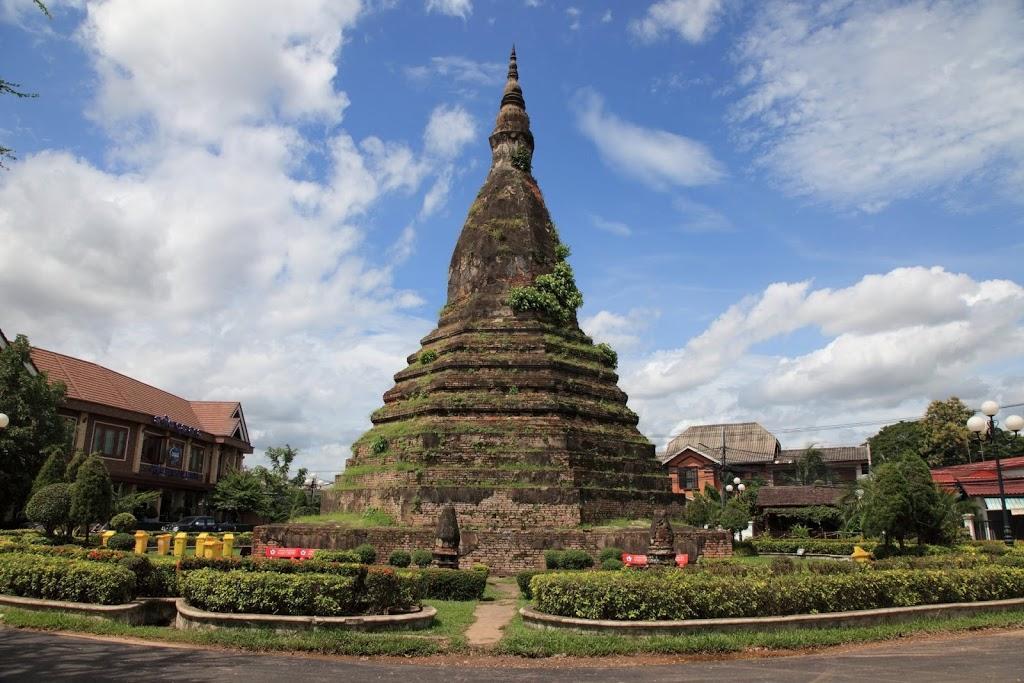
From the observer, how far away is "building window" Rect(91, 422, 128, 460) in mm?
37312

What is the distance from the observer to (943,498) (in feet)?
70.3

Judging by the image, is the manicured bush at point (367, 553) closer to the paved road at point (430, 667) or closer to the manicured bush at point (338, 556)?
the manicured bush at point (338, 556)


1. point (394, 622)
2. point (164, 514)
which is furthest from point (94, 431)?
point (394, 622)

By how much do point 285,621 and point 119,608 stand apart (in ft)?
8.64

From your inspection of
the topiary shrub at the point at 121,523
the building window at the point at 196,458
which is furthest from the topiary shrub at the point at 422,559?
the building window at the point at 196,458

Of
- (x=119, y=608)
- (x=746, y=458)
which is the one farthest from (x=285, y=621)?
(x=746, y=458)

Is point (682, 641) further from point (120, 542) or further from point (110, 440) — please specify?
point (110, 440)

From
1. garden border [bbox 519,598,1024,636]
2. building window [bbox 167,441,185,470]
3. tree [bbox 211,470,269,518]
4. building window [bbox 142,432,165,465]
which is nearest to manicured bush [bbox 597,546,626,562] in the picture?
garden border [bbox 519,598,1024,636]

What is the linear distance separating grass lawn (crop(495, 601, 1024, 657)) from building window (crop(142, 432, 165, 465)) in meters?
36.3

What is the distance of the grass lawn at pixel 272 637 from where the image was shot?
31.6 ft

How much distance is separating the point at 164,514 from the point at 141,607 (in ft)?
119

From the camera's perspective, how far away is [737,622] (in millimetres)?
10438

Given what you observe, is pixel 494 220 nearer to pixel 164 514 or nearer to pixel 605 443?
pixel 605 443

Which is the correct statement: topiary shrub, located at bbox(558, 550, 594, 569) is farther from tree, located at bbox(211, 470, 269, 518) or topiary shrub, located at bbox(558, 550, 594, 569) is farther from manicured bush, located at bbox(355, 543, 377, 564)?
tree, located at bbox(211, 470, 269, 518)
